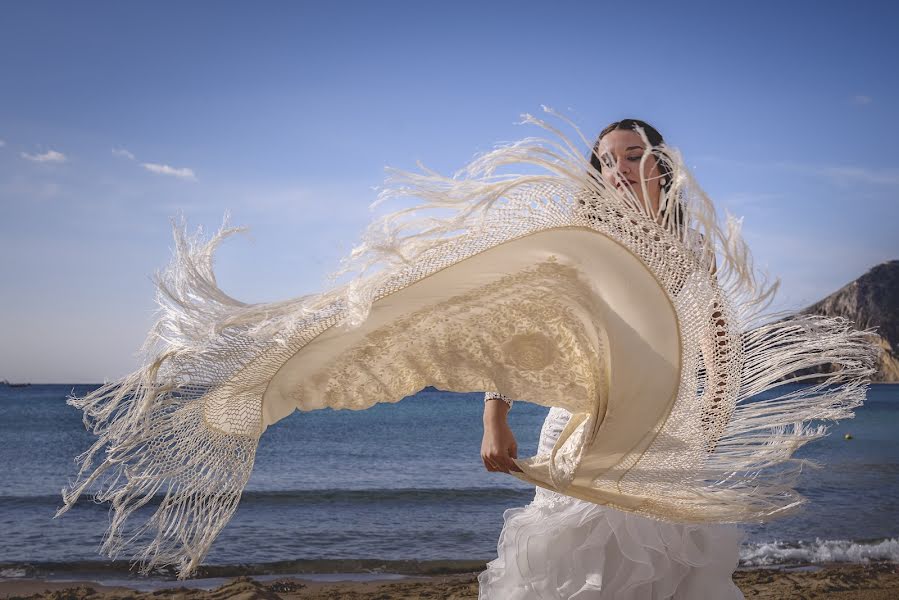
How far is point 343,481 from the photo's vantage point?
39.7 ft

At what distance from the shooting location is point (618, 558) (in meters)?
2.05

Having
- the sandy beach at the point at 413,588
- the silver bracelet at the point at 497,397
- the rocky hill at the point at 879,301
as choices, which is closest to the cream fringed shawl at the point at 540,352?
the silver bracelet at the point at 497,397

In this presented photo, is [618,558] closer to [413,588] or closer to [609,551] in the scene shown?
[609,551]

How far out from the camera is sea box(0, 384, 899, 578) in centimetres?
684

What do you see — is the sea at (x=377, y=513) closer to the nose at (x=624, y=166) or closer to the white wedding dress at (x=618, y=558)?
the white wedding dress at (x=618, y=558)

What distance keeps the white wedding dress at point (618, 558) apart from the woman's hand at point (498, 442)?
0.85 ft

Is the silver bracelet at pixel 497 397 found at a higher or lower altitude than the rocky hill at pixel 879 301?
lower

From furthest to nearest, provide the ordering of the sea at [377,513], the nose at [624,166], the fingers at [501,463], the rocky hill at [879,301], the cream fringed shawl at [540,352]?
the rocky hill at [879,301]
the sea at [377,513]
the nose at [624,166]
the fingers at [501,463]
the cream fringed shawl at [540,352]

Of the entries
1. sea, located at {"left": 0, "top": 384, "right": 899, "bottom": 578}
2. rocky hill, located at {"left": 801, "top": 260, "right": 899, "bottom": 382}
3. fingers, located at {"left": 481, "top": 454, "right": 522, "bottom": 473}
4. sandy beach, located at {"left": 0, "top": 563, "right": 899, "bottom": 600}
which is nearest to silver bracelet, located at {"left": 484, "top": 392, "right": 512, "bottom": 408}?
fingers, located at {"left": 481, "top": 454, "right": 522, "bottom": 473}

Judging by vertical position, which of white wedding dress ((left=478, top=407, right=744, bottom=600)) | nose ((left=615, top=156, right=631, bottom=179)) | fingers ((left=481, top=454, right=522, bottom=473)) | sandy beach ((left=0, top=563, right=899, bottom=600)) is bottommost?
sandy beach ((left=0, top=563, right=899, bottom=600))

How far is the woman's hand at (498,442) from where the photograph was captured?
201cm

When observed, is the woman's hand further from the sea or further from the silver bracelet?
the sea

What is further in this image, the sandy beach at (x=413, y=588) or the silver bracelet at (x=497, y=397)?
the sandy beach at (x=413, y=588)

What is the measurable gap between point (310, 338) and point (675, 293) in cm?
98
